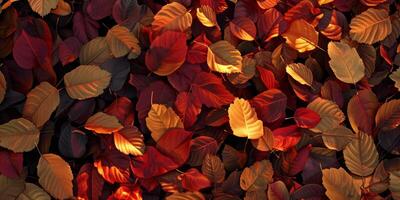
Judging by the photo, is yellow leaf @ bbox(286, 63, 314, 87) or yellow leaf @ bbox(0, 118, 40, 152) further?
yellow leaf @ bbox(286, 63, 314, 87)

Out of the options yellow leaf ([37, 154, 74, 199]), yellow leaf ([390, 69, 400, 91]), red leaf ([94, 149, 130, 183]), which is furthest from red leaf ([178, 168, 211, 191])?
yellow leaf ([390, 69, 400, 91])

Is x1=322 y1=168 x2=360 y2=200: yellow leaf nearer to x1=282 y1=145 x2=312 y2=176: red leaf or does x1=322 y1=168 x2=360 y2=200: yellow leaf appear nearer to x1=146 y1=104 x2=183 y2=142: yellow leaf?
x1=282 y1=145 x2=312 y2=176: red leaf

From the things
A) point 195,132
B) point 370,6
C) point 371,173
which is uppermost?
point 370,6

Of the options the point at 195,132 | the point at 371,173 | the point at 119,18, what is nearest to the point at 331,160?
the point at 371,173

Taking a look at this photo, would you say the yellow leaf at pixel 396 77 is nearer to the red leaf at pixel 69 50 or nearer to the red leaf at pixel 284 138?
the red leaf at pixel 284 138

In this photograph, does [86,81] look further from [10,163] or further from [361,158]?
[361,158]

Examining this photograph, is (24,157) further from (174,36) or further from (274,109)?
(274,109)

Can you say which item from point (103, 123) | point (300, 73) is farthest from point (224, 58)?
point (103, 123)
